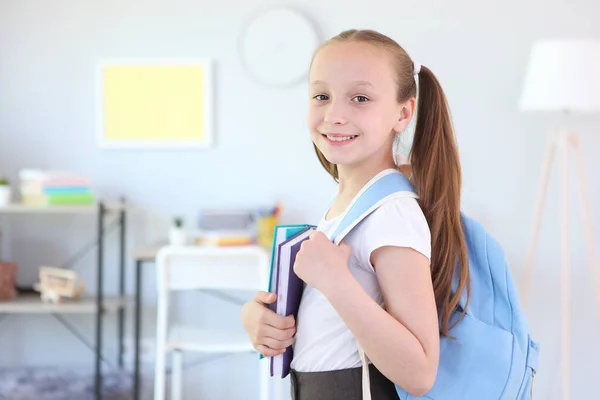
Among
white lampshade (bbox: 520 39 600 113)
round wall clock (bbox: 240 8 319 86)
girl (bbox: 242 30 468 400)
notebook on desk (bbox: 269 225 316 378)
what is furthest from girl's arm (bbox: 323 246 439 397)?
round wall clock (bbox: 240 8 319 86)

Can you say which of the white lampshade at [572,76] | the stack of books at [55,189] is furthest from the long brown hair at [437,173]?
the stack of books at [55,189]

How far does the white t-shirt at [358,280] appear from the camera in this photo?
3.25ft

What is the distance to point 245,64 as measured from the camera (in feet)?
11.2

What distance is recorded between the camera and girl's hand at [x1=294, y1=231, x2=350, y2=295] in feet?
3.22

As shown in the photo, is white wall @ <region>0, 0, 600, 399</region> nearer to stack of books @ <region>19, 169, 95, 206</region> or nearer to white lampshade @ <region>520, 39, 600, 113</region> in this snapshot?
stack of books @ <region>19, 169, 95, 206</region>

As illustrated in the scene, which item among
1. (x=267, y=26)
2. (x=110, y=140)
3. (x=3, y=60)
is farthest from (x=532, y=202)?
(x=3, y=60)

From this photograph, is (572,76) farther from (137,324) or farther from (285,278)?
(285,278)

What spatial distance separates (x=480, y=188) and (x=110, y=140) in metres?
1.65

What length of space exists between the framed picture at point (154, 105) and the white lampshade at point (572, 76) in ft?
4.67

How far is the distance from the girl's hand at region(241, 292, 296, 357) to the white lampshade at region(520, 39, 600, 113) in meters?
2.17

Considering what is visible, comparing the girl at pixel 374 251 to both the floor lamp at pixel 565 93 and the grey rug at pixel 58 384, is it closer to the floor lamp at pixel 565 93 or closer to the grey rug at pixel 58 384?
the floor lamp at pixel 565 93

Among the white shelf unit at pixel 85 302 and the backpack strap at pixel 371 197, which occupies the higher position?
the backpack strap at pixel 371 197

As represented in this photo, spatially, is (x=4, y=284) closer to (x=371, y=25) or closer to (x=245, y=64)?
(x=245, y=64)

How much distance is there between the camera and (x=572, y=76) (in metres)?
2.93
